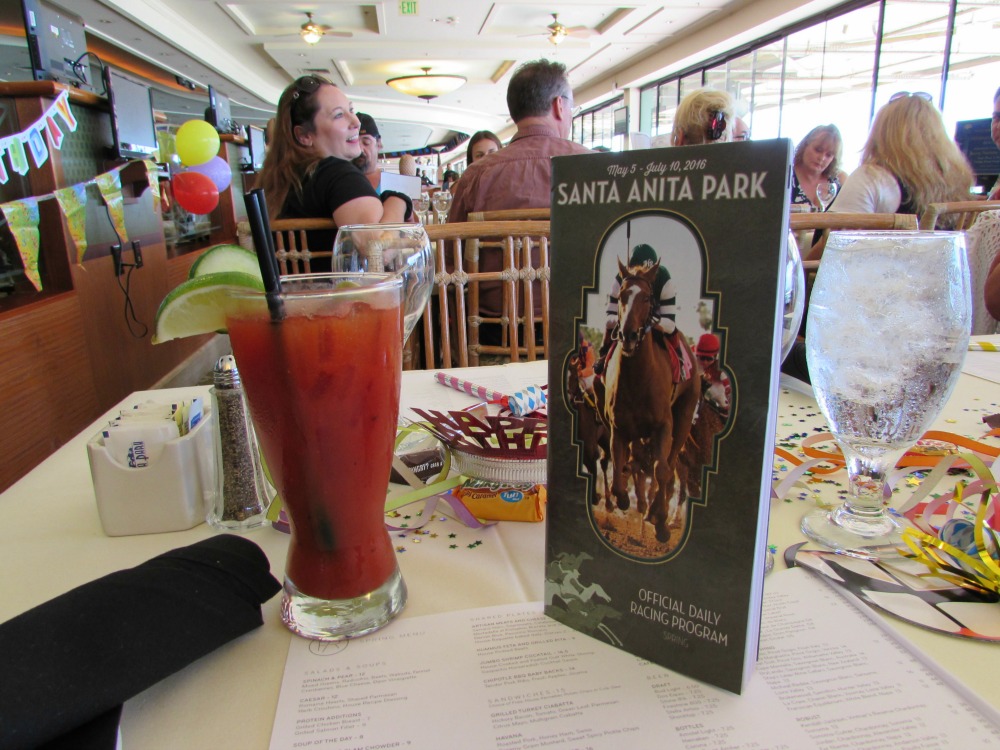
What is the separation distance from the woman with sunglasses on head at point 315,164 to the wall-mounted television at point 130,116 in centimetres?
108

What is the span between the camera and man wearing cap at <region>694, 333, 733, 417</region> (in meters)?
0.34

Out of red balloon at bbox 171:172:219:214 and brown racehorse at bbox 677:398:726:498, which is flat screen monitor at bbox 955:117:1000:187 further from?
brown racehorse at bbox 677:398:726:498

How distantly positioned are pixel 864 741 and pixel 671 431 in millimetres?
185

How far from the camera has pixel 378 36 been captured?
1030cm

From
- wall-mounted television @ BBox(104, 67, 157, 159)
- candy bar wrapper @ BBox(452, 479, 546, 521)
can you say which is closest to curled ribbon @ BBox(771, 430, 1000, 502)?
candy bar wrapper @ BBox(452, 479, 546, 521)

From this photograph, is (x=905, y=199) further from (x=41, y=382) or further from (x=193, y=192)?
(x=41, y=382)

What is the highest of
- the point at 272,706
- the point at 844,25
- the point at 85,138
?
the point at 844,25

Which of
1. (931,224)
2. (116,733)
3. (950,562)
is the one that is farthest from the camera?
(931,224)

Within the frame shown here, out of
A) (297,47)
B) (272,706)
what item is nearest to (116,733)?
(272,706)

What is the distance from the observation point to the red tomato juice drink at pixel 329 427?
1.34 ft

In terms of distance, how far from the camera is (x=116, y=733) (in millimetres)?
328

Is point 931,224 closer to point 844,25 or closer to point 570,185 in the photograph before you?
point 570,185

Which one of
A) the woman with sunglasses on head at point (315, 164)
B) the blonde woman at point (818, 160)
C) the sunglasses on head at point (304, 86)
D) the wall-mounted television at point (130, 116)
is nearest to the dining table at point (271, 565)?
the woman with sunglasses on head at point (315, 164)

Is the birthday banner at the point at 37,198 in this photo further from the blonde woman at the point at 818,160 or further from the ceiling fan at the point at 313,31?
the ceiling fan at the point at 313,31
